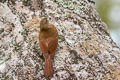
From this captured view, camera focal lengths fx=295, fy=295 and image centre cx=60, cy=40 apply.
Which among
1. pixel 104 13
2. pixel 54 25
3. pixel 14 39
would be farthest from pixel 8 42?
pixel 104 13

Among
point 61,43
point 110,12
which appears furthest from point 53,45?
point 110,12

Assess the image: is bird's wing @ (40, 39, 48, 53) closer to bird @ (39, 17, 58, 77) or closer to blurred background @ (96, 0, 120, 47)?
bird @ (39, 17, 58, 77)

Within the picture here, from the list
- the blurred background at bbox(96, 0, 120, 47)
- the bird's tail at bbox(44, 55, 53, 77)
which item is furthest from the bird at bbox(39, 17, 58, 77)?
the blurred background at bbox(96, 0, 120, 47)

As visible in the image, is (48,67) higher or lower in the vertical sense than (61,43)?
lower

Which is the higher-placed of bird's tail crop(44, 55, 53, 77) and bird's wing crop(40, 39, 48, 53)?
bird's wing crop(40, 39, 48, 53)

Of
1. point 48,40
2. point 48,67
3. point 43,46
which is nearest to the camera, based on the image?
point 48,67

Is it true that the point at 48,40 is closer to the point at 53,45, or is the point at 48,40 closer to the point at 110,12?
the point at 53,45

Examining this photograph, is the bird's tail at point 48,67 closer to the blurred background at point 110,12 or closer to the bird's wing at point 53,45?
the bird's wing at point 53,45

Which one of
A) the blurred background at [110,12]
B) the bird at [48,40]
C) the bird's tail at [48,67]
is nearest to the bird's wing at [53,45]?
the bird at [48,40]
